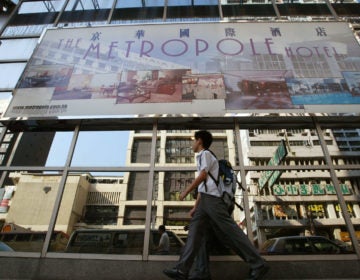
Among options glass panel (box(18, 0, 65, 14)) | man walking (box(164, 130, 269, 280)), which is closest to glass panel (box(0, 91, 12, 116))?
glass panel (box(18, 0, 65, 14))

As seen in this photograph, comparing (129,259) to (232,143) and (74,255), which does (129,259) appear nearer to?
(74,255)

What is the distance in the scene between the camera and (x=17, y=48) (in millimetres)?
6922

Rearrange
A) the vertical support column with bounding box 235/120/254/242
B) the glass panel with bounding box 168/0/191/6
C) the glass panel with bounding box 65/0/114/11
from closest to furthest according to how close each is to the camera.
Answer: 1. the vertical support column with bounding box 235/120/254/242
2. the glass panel with bounding box 168/0/191/6
3. the glass panel with bounding box 65/0/114/11

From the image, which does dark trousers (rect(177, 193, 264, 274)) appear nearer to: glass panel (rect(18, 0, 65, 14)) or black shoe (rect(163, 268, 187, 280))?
black shoe (rect(163, 268, 187, 280))

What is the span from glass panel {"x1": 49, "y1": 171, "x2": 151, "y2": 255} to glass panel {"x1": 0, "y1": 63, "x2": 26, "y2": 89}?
3.26 m

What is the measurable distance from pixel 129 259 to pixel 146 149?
6.26 ft

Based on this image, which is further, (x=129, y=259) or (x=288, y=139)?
(x=288, y=139)

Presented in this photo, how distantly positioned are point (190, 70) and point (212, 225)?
355 centimetres

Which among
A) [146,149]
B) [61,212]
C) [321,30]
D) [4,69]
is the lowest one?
[61,212]

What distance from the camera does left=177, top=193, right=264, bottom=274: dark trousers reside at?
2719mm

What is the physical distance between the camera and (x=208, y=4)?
7.65 metres

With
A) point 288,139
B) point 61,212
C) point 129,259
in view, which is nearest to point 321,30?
point 288,139

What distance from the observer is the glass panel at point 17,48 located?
22.1 feet

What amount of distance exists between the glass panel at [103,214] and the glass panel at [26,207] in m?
0.26
